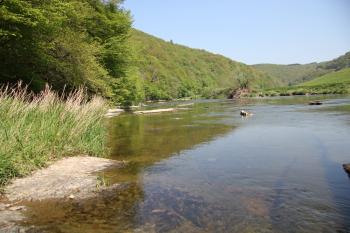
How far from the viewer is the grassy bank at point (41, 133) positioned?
34.3 ft

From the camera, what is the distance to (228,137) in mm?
21812

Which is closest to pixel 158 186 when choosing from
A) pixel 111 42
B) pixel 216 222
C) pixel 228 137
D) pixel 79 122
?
pixel 216 222

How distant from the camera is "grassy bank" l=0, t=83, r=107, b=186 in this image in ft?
34.3

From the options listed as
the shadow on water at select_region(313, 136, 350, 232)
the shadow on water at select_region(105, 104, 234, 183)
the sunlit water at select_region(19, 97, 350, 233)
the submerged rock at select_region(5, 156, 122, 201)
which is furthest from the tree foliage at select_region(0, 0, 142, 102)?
the shadow on water at select_region(313, 136, 350, 232)

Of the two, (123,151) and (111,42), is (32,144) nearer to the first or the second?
(123,151)

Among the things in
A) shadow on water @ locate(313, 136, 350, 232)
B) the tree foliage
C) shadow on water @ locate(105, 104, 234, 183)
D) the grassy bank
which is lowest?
shadow on water @ locate(105, 104, 234, 183)

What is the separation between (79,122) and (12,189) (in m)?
5.14

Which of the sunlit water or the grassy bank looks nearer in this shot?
the sunlit water

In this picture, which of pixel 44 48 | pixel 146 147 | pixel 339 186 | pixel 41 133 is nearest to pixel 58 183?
pixel 41 133

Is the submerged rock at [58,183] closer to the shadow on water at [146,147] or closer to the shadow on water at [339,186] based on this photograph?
the shadow on water at [146,147]

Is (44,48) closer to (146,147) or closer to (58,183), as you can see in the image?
(146,147)

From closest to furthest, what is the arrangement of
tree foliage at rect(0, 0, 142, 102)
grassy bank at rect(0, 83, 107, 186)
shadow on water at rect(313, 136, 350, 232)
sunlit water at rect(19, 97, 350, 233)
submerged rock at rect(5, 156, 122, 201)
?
1. sunlit water at rect(19, 97, 350, 233)
2. shadow on water at rect(313, 136, 350, 232)
3. submerged rock at rect(5, 156, 122, 201)
4. grassy bank at rect(0, 83, 107, 186)
5. tree foliage at rect(0, 0, 142, 102)

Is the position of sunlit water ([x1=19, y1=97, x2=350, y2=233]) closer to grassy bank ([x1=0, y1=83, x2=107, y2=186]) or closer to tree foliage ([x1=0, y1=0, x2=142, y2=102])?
grassy bank ([x1=0, y1=83, x2=107, y2=186])

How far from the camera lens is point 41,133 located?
40.9 feet
